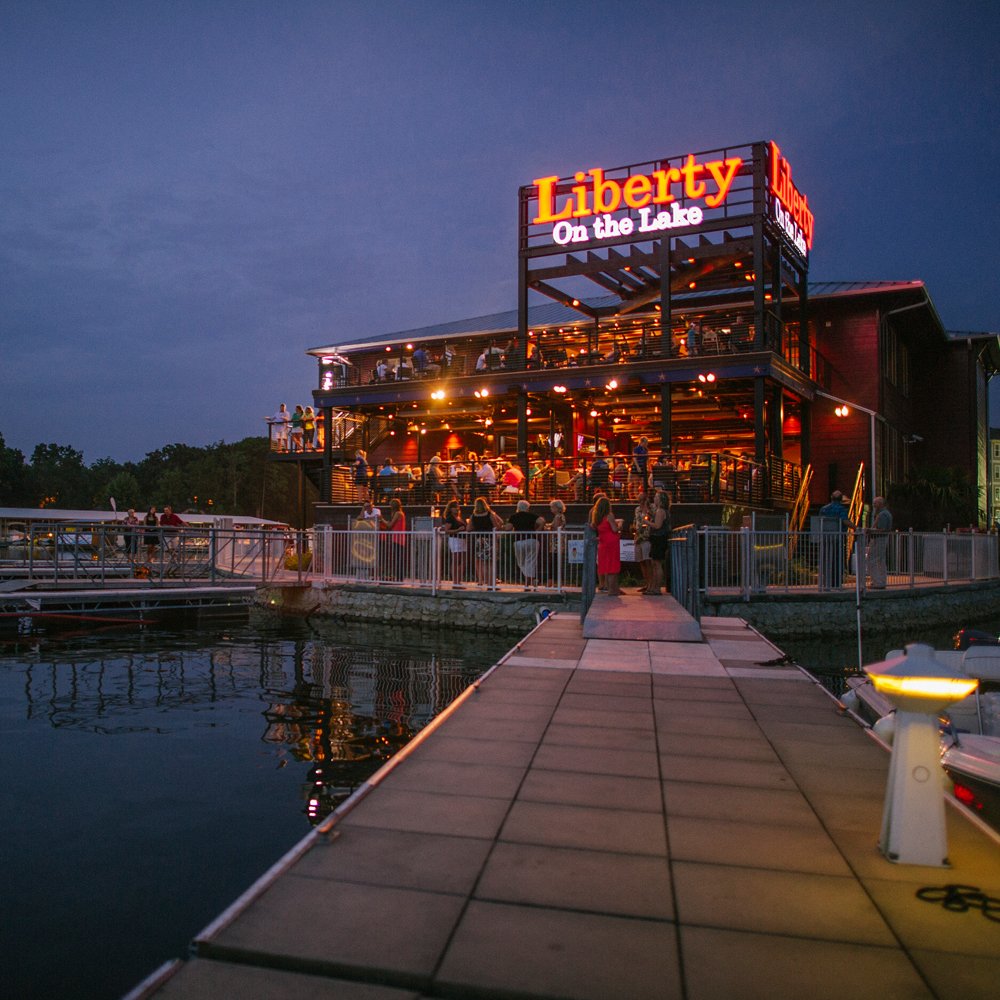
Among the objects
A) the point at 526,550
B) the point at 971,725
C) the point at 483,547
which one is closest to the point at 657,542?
the point at 526,550

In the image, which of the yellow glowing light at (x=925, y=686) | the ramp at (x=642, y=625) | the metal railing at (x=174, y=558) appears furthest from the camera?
the metal railing at (x=174, y=558)

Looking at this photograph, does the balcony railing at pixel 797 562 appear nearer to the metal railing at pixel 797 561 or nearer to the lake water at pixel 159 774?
the metal railing at pixel 797 561

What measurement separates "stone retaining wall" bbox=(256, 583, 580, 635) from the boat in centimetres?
826

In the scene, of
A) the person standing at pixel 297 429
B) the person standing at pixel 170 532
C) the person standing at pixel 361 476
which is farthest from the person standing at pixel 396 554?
the person standing at pixel 297 429

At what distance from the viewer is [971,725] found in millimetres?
6891

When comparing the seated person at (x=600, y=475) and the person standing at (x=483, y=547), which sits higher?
the seated person at (x=600, y=475)

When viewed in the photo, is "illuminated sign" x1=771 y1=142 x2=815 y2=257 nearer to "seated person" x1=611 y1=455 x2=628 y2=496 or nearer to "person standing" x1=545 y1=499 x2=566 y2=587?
"seated person" x1=611 y1=455 x2=628 y2=496

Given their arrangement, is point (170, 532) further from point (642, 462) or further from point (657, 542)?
point (657, 542)

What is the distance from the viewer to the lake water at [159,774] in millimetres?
4332

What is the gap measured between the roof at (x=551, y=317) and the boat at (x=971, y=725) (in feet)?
67.9

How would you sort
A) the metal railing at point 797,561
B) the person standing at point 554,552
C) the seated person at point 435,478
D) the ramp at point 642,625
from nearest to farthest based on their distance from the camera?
the ramp at point 642,625 < the metal railing at point 797,561 < the person standing at point 554,552 < the seated person at point 435,478

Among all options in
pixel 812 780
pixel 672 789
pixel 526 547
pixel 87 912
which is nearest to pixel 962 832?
pixel 812 780

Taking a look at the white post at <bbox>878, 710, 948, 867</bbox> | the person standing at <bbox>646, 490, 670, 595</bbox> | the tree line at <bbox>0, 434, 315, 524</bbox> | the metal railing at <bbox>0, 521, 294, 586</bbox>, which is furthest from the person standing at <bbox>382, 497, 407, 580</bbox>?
the tree line at <bbox>0, 434, 315, 524</bbox>

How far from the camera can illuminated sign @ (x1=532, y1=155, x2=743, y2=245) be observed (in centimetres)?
2411
